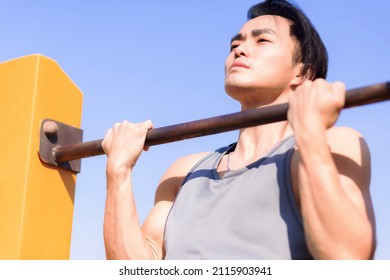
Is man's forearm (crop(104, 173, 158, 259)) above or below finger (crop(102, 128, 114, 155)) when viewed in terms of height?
below

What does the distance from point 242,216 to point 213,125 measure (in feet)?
0.63

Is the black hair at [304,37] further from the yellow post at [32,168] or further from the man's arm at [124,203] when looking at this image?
the yellow post at [32,168]

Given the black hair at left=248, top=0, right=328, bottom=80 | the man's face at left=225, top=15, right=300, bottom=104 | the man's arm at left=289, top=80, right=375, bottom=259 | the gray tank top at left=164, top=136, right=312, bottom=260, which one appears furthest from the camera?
the black hair at left=248, top=0, right=328, bottom=80

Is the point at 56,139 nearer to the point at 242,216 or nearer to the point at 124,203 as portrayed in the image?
the point at 124,203

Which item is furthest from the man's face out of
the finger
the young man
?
the finger

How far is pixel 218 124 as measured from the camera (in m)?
1.39

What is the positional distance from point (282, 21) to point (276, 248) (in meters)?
0.74

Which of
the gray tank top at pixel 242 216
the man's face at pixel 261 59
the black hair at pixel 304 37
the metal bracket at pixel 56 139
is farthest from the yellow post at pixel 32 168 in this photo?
the black hair at pixel 304 37

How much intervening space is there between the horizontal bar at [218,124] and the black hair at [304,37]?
17.7 inches

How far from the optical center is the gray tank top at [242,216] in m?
1.32

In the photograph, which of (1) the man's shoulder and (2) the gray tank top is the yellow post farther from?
(1) the man's shoulder

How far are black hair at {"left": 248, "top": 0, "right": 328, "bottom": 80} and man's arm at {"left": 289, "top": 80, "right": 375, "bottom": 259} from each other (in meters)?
0.54

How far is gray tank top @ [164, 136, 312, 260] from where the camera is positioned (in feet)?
4.34
